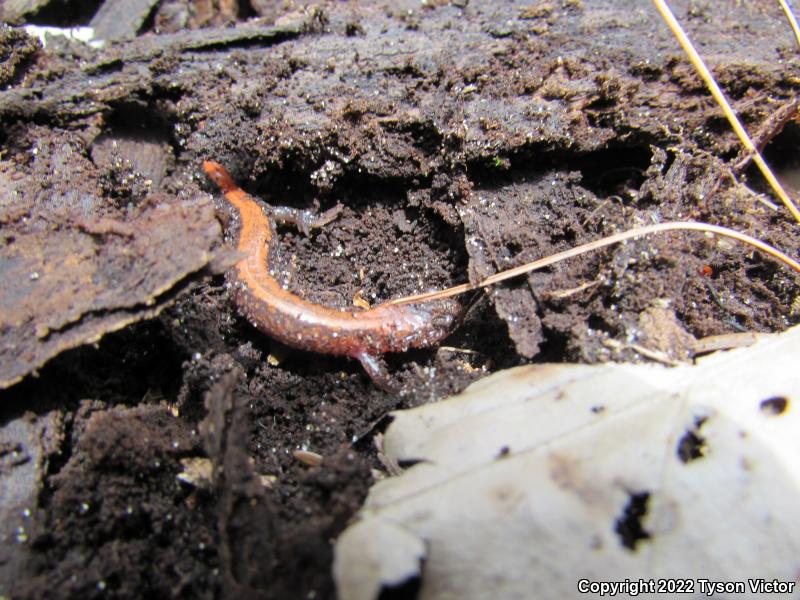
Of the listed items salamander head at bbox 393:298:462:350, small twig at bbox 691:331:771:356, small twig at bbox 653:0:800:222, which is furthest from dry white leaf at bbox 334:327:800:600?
small twig at bbox 653:0:800:222

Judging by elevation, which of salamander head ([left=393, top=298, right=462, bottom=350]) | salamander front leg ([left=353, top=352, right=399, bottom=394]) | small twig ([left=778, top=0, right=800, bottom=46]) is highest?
small twig ([left=778, top=0, right=800, bottom=46])

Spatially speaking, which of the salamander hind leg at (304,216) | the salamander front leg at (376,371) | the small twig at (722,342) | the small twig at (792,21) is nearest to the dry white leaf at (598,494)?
the small twig at (722,342)

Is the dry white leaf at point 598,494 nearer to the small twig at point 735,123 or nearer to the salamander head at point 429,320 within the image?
the salamander head at point 429,320

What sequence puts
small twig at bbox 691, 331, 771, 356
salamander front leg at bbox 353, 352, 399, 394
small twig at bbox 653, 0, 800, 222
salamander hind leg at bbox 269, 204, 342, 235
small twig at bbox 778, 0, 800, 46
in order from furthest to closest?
salamander hind leg at bbox 269, 204, 342, 235, small twig at bbox 778, 0, 800, 46, small twig at bbox 653, 0, 800, 222, salamander front leg at bbox 353, 352, 399, 394, small twig at bbox 691, 331, 771, 356

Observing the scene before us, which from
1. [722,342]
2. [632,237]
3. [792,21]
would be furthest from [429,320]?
[792,21]

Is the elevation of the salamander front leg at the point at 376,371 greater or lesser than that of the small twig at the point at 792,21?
lesser

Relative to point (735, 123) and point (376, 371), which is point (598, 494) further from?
point (735, 123)

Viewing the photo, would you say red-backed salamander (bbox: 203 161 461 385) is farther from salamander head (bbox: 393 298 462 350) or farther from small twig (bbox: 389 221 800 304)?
small twig (bbox: 389 221 800 304)
